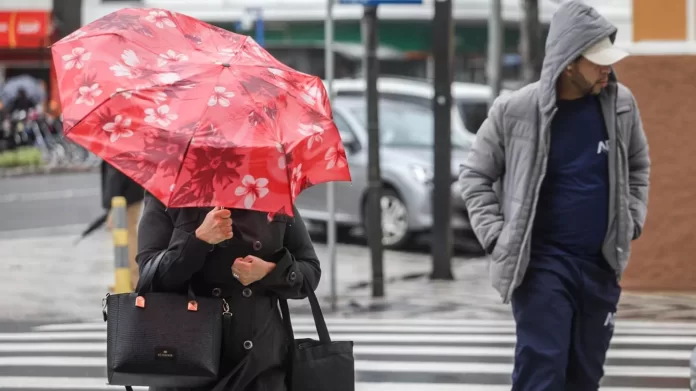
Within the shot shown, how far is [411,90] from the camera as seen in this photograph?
1833 centimetres

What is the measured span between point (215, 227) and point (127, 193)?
21.8 ft

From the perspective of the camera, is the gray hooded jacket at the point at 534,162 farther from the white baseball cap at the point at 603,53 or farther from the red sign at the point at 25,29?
the red sign at the point at 25,29

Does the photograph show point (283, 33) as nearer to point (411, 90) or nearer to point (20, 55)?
point (20, 55)

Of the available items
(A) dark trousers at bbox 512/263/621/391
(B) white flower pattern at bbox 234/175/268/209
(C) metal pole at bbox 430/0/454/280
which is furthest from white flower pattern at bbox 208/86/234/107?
(C) metal pole at bbox 430/0/454/280

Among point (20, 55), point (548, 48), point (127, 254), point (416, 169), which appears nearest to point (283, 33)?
point (20, 55)

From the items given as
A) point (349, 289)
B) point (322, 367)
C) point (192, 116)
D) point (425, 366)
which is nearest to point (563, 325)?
point (322, 367)

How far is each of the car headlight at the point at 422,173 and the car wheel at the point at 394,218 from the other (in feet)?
1.12

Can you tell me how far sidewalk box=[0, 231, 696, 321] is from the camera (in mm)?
10758

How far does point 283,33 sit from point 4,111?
5.95 m

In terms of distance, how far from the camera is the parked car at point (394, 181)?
15195 mm

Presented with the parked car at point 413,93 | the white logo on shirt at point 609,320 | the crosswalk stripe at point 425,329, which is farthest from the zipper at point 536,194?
the parked car at point 413,93

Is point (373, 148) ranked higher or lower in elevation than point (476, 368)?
higher

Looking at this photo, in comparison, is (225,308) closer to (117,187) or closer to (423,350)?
(423,350)

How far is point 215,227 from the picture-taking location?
3.78m
